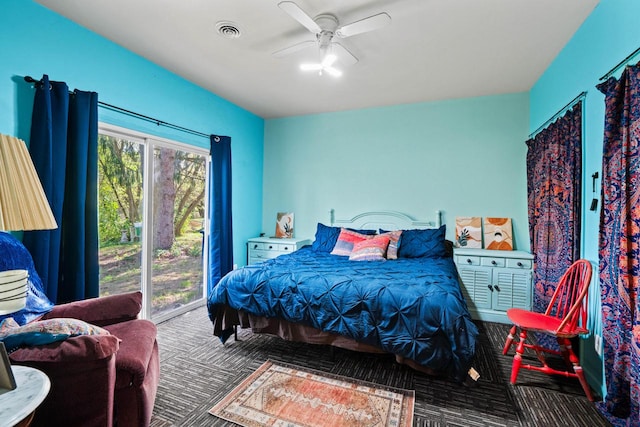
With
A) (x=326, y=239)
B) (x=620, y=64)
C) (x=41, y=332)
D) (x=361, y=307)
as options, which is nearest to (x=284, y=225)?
(x=326, y=239)

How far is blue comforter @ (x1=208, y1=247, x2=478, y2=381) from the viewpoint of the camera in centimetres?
192

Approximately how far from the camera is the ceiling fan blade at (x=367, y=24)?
6.06 feet

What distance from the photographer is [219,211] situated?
378 cm

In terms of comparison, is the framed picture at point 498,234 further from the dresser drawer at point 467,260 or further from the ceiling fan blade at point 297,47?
the ceiling fan blade at point 297,47

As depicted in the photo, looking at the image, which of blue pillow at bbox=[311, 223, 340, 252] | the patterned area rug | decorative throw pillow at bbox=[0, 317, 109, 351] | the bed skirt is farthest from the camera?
blue pillow at bbox=[311, 223, 340, 252]

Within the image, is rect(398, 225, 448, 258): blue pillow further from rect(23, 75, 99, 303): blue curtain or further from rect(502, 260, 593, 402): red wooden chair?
rect(23, 75, 99, 303): blue curtain

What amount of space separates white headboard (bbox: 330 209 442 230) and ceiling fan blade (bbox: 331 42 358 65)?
2.13 meters

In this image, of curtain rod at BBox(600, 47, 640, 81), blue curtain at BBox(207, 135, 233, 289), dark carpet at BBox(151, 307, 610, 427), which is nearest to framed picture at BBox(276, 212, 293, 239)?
blue curtain at BBox(207, 135, 233, 289)

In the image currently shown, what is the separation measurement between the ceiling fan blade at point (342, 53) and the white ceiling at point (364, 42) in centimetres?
14

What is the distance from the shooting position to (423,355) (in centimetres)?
196

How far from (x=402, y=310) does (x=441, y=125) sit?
2.78m

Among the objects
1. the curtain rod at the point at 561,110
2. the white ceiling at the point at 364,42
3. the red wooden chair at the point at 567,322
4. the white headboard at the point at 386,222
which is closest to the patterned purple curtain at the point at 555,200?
the curtain rod at the point at 561,110

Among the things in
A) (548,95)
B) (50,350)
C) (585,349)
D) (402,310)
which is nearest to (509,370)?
(585,349)

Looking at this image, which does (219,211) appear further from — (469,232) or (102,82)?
(469,232)
